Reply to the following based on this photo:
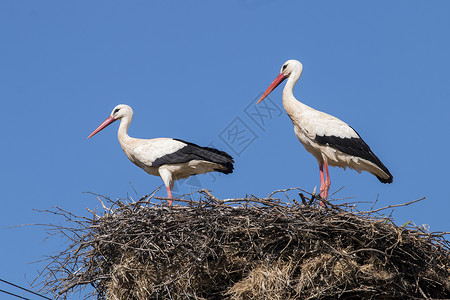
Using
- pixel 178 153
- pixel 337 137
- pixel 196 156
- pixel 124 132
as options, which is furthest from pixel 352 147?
pixel 124 132

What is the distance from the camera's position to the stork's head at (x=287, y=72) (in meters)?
9.73

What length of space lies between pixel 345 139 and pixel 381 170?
0.55 m

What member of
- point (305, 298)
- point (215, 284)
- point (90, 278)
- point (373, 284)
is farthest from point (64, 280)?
point (373, 284)

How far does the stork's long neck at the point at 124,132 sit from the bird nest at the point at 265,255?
3.26m

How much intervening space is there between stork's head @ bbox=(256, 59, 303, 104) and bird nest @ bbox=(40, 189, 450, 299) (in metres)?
3.11

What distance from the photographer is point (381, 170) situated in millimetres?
8852

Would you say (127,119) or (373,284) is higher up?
(127,119)

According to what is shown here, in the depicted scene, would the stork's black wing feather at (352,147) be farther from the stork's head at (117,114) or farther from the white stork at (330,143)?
the stork's head at (117,114)

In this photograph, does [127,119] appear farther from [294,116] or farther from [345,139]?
[345,139]

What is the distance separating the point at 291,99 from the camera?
371 inches

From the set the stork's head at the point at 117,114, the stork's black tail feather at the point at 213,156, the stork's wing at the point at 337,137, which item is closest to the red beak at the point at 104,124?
the stork's head at the point at 117,114

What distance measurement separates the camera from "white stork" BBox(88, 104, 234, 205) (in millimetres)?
9508

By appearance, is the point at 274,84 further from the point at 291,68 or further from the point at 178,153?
the point at 178,153

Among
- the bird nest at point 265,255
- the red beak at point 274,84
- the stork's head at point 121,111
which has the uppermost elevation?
the red beak at point 274,84
